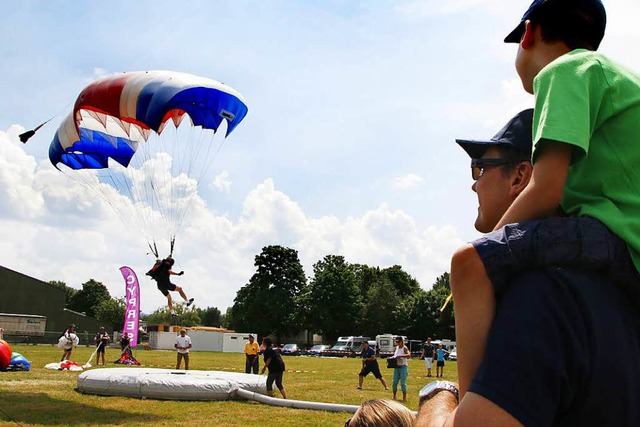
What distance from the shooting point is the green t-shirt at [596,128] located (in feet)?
4.54

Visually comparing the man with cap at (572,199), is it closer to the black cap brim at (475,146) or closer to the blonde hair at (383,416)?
the black cap brim at (475,146)

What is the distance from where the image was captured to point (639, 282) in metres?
1.36

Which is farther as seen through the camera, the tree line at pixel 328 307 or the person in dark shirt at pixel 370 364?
the tree line at pixel 328 307

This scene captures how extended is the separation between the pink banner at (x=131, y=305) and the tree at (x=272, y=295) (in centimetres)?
4378

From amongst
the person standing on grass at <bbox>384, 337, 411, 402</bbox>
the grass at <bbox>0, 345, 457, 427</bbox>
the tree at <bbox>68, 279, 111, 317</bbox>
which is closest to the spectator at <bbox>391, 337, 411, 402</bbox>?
the person standing on grass at <bbox>384, 337, 411, 402</bbox>

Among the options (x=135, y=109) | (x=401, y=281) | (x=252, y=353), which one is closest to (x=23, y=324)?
(x=252, y=353)

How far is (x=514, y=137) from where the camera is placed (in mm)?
1736

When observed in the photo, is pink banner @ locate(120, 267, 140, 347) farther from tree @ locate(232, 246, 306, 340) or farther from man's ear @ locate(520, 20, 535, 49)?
tree @ locate(232, 246, 306, 340)

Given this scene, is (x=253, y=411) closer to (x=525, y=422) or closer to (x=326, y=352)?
(x=525, y=422)

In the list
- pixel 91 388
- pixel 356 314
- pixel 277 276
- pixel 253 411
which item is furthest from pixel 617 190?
pixel 277 276

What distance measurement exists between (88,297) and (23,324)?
61.7 metres

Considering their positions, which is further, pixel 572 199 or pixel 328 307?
pixel 328 307

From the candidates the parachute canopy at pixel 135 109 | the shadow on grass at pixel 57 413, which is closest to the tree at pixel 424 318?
the parachute canopy at pixel 135 109

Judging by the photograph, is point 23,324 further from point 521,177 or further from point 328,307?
point 521,177
